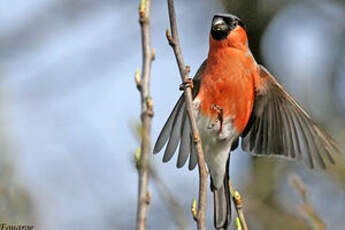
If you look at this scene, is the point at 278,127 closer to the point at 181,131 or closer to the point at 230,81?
the point at 230,81

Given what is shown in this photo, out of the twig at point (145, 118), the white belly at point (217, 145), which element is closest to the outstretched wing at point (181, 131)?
the white belly at point (217, 145)

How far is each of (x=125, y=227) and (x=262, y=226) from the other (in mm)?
1065

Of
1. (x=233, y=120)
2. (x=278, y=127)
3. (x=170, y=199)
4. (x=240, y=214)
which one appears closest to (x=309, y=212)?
(x=240, y=214)

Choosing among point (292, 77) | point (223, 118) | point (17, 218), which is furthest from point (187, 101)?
point (292, 77)

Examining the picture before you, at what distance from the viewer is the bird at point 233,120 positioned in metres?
4.22

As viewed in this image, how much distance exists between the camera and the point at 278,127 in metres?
4.64

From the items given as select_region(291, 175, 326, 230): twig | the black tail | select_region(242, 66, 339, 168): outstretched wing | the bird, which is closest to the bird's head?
the bird

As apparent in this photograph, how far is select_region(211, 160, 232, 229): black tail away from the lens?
4.24m

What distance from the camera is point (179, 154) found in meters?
4.37

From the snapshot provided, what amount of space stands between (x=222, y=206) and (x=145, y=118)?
2.57m

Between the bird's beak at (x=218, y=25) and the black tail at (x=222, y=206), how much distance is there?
36.5 inches

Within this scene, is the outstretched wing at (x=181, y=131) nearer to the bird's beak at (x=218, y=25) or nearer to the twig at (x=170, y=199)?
the bird's beak at (x=218, y=25)

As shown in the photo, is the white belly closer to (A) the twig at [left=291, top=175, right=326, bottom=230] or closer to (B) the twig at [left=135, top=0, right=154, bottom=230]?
(A) the twig at [left=291, top=175, right=326, bottom=230]

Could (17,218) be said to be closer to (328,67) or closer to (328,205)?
(328,205)
